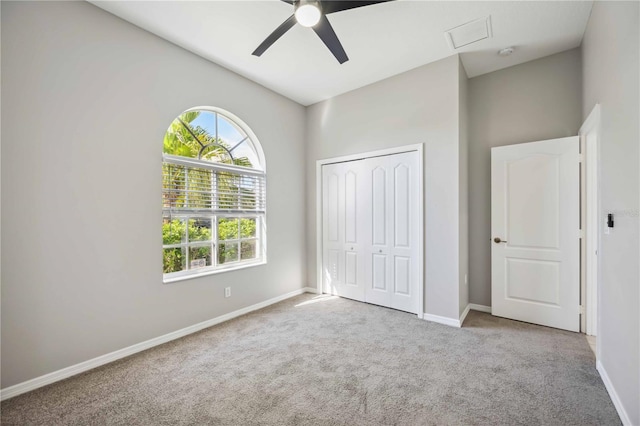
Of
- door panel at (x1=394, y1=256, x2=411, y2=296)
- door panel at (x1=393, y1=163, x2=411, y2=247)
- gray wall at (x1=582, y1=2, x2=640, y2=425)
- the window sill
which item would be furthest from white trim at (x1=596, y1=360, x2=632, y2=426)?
the window sill

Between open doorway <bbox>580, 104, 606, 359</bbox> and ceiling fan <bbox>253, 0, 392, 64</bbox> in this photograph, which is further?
→ open doorway <bbox>580, 104, 606, 359</bbox>

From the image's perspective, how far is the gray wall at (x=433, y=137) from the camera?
309 centimetres

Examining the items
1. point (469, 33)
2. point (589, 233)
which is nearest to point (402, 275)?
point (589, 233)

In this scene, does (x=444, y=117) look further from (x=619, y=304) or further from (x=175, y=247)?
(x=175, y=247)

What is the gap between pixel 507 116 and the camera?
3387 millimetres

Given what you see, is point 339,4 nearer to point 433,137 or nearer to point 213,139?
point 433,137

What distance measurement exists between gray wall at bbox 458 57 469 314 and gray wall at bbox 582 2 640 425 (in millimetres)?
1141

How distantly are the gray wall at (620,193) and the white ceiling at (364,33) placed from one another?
0.54 meters

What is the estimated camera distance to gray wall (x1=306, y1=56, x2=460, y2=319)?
309 centimetres

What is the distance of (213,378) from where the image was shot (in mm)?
2117

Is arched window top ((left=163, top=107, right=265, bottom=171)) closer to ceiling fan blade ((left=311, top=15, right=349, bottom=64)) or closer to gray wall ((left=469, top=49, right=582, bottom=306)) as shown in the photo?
ceiling fan blade ((left=311, top=15, right=349, bottom=64))

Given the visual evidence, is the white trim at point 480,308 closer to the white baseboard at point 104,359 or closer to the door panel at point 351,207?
the door panel at point 351,207

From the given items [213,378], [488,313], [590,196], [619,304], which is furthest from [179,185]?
[590,196]

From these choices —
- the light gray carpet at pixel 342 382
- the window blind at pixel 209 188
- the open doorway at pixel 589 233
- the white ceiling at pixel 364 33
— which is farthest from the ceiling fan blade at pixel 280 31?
the open doorway at pixel 589 233
